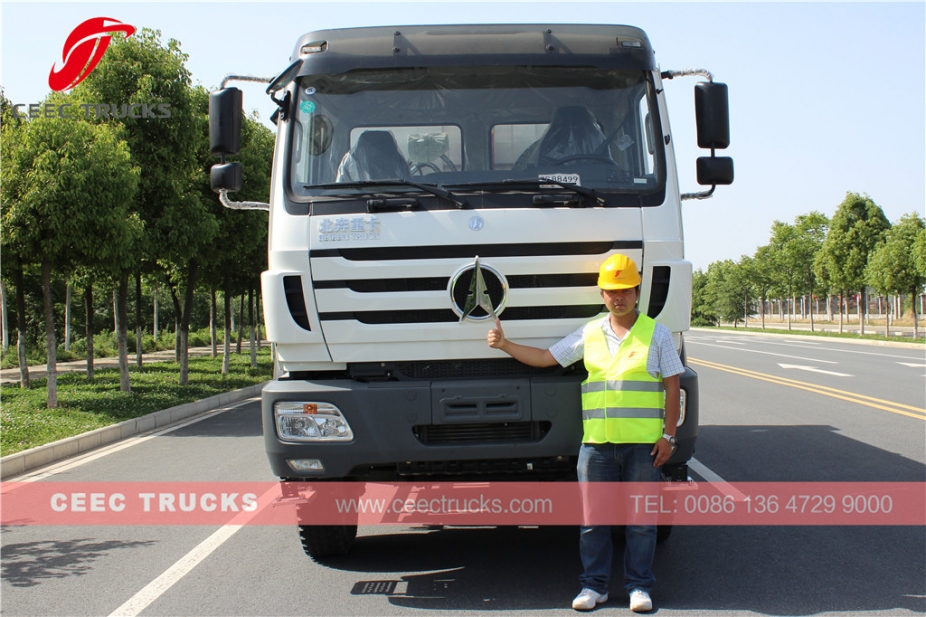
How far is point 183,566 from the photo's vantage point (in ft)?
17.7

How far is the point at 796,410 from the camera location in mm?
12656

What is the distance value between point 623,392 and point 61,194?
11.2 m

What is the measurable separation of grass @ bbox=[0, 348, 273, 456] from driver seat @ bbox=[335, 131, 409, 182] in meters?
6.64

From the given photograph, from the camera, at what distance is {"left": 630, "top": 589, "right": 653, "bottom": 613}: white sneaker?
436 cm

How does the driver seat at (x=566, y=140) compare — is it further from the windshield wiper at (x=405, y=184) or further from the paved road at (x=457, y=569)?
the paved road at (x=457, y=569)

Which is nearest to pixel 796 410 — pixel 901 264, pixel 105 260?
pixel 105 260

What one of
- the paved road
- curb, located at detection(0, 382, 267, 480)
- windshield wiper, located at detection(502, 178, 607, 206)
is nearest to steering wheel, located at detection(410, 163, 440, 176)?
windshield wiper, located at detection(502, 178, 607, 206)

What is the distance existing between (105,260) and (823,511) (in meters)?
11.7

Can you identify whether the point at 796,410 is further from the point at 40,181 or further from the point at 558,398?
the point at 40,181

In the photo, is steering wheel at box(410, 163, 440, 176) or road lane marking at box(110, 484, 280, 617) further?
steering wheel at box(410, 163, 440, 176)

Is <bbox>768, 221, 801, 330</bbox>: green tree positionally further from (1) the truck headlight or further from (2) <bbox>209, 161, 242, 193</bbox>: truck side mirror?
(1) the truck headlight

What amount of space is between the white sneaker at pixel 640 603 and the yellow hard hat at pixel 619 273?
155 centimetres

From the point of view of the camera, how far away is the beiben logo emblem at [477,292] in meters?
4.68

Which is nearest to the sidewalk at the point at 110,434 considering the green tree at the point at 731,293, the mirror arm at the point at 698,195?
the mirror arm at the point at 698,195
